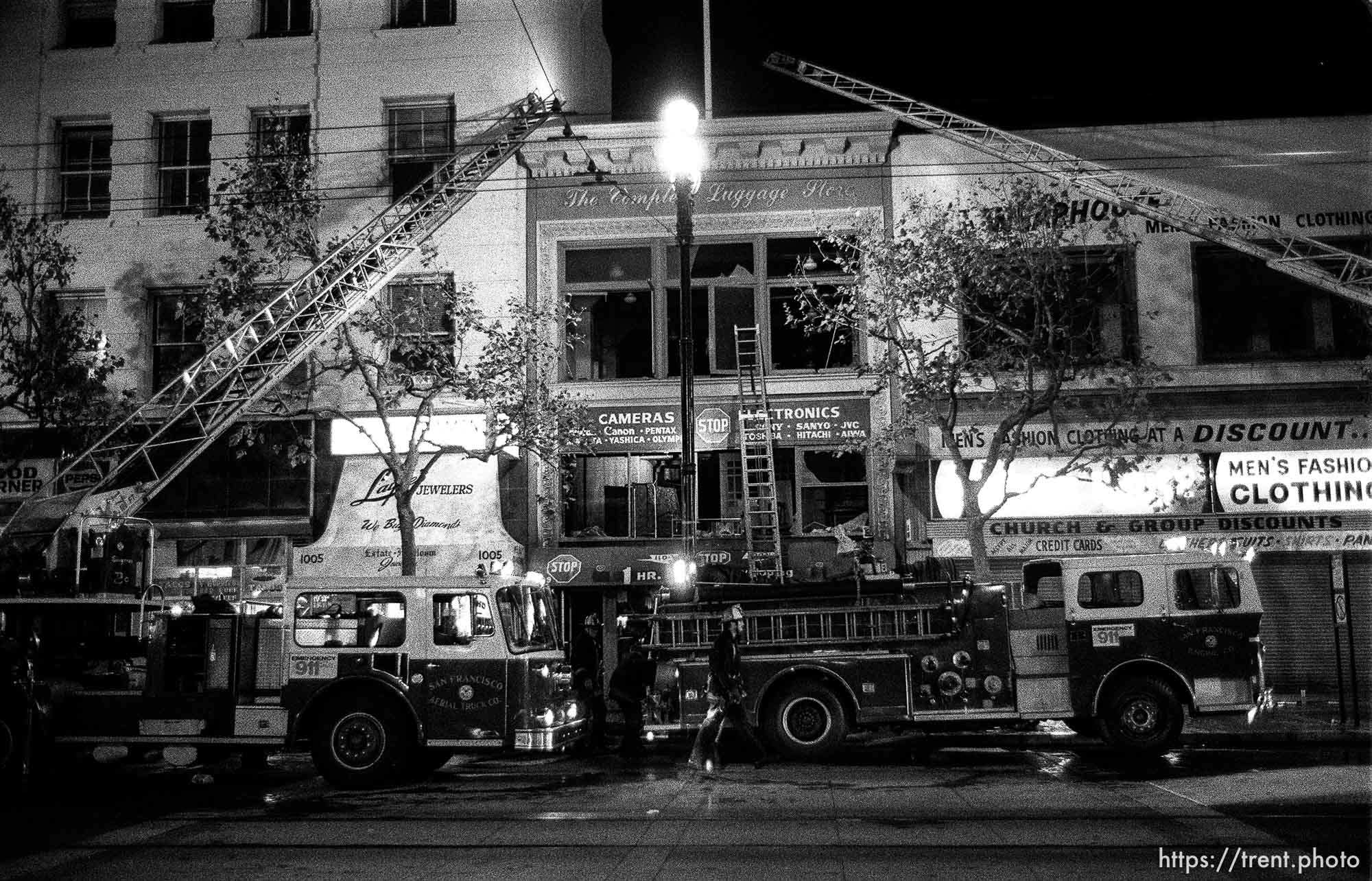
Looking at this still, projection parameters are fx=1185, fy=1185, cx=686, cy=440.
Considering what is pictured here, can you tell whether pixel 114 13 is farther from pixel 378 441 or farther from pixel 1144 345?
pixel 1144 345

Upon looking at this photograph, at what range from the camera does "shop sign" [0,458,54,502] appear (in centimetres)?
2272

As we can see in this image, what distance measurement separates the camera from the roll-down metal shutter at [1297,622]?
21.1m

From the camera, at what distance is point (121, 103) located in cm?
2419

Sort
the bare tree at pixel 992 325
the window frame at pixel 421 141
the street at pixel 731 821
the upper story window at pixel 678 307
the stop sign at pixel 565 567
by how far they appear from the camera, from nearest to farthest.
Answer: the street at pixel 731 821 < the bare tree at pixel 992 325 < the stop sign at pixel 565 567 < the upper story window at pixel 678 307 < the window frame at pixel 421 141

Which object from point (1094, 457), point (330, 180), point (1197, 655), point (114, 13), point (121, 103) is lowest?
point (1197, 655)

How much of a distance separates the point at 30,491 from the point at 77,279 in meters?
4.28

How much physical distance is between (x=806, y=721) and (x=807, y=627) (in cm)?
116

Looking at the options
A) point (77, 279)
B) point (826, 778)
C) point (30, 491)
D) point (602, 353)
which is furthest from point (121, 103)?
point (826, 778)

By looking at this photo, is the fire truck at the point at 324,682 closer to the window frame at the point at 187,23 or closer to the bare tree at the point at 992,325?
the bare tree at the point at 992,325

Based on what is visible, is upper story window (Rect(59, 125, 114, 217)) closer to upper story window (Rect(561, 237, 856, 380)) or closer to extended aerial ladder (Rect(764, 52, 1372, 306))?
upper story window (Rect(561, 237, 856, 380))

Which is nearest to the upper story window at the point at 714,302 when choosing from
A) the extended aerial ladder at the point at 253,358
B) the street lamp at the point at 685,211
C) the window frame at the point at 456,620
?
the extended aerial ladder at the point at 253,358

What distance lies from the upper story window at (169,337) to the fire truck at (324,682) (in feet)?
32.7

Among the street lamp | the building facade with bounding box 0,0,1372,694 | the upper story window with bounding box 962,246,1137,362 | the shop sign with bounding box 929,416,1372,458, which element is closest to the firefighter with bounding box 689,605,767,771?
the street lamp

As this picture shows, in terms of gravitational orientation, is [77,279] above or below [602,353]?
above
